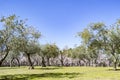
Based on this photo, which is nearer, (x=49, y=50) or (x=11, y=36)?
(x=11, y=36)

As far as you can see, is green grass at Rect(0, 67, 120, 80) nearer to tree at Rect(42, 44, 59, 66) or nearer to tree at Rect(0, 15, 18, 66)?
tree at Rect(0, 15, 18, 66)

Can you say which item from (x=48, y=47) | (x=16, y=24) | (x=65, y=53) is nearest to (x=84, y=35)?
(x=16, y=24)

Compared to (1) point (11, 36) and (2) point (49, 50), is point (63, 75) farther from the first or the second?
(2) point (49, 50)

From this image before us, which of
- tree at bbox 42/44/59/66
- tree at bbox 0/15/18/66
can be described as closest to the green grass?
tree at bbox 0/15/18/66

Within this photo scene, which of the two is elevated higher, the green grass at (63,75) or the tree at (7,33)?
the tree at (7,33)

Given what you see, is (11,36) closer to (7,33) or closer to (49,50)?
(7,33)

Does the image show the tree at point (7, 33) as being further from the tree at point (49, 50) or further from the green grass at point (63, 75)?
the tree at point (49, 50)

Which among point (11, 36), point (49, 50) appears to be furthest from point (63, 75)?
point (49, 50)

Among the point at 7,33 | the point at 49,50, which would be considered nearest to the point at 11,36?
the point at 7,33

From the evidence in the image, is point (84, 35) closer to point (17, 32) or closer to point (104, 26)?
point (104, 26)

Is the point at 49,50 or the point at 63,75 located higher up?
the point at 49,50

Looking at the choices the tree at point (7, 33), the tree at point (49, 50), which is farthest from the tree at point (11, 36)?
the tree at point (49, 50)

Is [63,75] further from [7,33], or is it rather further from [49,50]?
[49,50]

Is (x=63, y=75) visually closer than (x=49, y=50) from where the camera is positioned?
Yes
